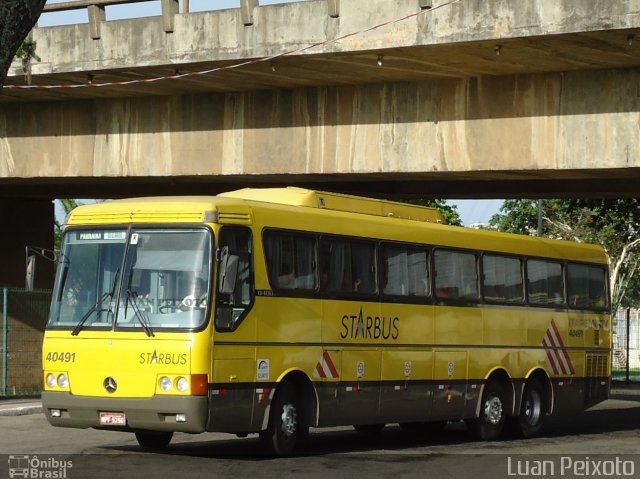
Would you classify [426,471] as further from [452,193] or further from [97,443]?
[452,193]

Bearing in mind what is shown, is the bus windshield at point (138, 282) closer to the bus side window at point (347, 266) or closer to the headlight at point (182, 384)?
the headlight at point (182, 384)

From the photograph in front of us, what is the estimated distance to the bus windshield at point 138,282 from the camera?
1457cm

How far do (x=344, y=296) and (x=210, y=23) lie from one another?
6.16 m

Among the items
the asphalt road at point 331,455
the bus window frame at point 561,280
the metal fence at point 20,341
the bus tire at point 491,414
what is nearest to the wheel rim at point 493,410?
the bus tire at point 491,414

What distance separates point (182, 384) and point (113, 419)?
3.04 feet

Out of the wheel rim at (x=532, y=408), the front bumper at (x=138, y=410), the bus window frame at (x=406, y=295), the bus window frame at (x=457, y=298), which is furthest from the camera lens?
the wheel rim at (x=532, y=408)

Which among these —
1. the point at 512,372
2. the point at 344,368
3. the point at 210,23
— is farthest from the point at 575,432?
the point at 210,23

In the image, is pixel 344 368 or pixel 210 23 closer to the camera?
pixel 344 368

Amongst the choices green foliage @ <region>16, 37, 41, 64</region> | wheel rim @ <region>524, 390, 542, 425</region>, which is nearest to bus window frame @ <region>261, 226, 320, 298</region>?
wheel rim @ <region>524, 390, 542, 425</region>

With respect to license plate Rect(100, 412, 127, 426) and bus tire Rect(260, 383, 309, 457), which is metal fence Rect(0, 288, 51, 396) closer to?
bus tire Rect(260, 383, 309, 457)

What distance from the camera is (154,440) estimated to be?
643 inches

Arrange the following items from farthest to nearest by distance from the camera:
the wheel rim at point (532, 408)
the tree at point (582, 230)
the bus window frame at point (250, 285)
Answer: the tree at point (582, 230), the wheel rim at point (532, 408), the bus window frame at point (250, 285)

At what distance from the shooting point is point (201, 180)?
2420 centimetres

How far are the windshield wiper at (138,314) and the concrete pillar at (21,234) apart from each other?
16.5 meters
